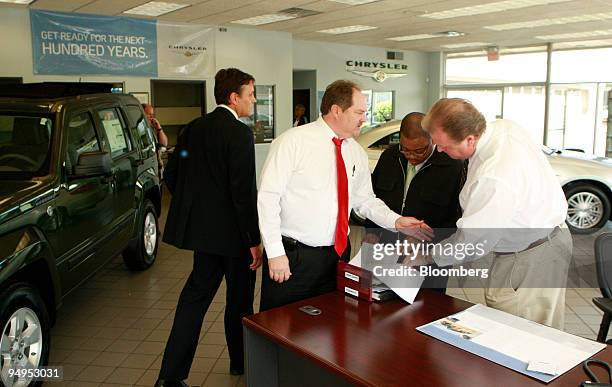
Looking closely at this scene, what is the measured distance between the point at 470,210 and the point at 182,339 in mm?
1595

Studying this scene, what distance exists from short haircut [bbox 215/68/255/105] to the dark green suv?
42.5 inches

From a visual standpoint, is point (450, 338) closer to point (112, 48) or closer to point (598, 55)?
point (112, 48)

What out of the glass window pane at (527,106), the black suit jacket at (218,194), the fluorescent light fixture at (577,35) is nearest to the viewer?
the black suit jacket at (218,194)

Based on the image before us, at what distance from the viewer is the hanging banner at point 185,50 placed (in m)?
8.94

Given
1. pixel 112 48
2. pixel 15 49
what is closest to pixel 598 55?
pixel 112 48

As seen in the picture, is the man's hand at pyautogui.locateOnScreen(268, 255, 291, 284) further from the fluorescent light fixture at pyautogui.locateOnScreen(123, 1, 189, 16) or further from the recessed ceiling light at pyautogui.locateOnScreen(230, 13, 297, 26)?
the recessed ceiling light at pyautogui.locateOnScreen(230, 13, 297, 26)

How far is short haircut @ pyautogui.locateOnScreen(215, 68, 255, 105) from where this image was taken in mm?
2801

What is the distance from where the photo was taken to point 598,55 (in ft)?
39.7

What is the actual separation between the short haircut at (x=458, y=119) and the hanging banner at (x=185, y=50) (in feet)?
25.4

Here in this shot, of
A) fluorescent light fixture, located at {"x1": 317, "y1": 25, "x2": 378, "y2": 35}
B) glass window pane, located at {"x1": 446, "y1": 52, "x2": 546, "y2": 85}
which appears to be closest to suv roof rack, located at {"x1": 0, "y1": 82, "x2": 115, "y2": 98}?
fluorescent light fixture, located at {"x1": 317, "y1": 25, "x2": 378, "y2": 35}

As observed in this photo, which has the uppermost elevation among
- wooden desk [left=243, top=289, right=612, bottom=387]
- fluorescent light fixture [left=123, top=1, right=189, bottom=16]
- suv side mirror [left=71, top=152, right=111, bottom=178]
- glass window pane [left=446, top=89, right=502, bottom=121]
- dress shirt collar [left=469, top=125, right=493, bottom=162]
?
fluorescent light fixture [left=123, top=1, right=189, bottom=16]

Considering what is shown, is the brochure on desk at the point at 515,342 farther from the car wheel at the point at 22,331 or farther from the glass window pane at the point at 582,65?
the glass window pane at the point at 582,65

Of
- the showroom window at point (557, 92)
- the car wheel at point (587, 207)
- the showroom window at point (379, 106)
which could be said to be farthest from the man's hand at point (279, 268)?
the showroom window at point (379, 106)

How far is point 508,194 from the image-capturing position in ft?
6.37
